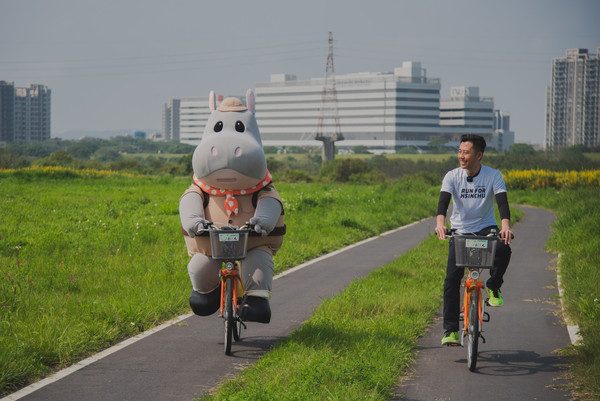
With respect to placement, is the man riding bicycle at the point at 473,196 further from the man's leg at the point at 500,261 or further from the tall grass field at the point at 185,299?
the tall grass field at the point at 185,299

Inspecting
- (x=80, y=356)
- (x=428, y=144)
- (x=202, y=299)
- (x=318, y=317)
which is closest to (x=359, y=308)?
(x=318, y=317)

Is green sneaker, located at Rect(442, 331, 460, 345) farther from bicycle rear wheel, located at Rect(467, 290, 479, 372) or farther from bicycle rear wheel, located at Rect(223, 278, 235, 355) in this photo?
bicycle rear wheel, located at Rect(223, 278, 235, 355)

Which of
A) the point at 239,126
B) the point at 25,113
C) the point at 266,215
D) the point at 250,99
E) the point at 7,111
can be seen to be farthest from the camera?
the point at 25,113

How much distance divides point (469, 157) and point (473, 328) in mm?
1555

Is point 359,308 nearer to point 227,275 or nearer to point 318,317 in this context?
point 318,317

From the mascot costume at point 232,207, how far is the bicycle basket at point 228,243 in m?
0.30

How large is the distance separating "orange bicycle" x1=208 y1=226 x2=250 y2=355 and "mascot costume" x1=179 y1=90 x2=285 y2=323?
6.5 inches

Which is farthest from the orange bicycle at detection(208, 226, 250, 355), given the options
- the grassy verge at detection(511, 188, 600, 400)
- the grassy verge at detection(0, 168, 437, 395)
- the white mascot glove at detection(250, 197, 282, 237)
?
the grassy verge at detection(511, 188, 600, 400)

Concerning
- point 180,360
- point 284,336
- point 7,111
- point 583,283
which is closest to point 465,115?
point 7,111

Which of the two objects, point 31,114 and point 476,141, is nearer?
point 476,141

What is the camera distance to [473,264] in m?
6.04

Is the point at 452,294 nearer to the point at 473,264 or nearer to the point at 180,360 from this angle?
the point at 473,264

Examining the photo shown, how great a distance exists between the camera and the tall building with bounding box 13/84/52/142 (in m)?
174

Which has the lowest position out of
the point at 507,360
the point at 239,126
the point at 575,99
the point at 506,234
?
the point at 507,360
